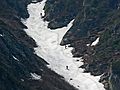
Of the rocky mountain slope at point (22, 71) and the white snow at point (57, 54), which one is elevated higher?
the white snow at point (57, 54)

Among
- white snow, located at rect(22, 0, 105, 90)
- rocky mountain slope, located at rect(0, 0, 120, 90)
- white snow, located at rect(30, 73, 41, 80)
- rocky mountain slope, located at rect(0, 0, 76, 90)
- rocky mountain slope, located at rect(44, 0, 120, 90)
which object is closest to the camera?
rocky mountain slope, located at rect(0, 0, 76, 90)

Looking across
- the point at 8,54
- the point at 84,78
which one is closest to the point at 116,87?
the point at 84,78

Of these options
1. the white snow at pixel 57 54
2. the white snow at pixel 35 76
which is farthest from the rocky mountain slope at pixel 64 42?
the white snow at pixel 57 54

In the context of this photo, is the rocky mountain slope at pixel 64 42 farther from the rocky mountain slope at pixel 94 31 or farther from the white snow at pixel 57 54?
the white snow at pixel 57 54

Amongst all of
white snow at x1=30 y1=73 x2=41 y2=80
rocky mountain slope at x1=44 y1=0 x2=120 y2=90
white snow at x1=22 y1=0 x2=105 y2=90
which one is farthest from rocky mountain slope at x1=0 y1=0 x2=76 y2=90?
rocky mountain slope at x1=44 y1=0 x2=120 y2=90

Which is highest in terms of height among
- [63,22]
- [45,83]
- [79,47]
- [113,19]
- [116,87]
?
[63,22]

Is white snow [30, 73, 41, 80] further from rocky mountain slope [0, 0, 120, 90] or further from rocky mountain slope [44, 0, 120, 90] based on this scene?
rocky mountain slope [44, 0, 120, 90]

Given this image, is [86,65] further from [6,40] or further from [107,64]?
[6,40]
